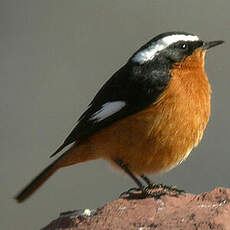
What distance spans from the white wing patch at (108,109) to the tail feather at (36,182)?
60 cm

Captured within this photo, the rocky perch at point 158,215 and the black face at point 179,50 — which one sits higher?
the black face at point 179,50

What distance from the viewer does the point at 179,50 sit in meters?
8.66

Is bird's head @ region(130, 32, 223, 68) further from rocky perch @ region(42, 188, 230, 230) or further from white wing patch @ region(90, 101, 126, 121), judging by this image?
rocky perch @ region(42, 188, 230, 230)

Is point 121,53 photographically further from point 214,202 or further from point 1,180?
point 214,202

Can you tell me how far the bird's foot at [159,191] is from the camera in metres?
7.79

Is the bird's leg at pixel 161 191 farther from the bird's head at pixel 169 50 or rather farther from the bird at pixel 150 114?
the bird's head at pixel 169 50

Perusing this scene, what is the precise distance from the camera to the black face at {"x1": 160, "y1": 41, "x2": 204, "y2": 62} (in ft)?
28.2

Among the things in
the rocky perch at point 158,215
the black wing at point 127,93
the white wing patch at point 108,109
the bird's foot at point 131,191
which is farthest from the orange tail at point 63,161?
the rocky perch at point 158,215

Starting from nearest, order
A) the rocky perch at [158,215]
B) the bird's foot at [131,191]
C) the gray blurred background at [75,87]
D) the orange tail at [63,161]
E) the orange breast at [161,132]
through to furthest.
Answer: the rocky perch at [158,215], the bird's foot at [131,191], the orange breast at [161,132], the orange tail at [63,161], the gray blurred background at [75,87]

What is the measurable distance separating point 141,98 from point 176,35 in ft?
2.44

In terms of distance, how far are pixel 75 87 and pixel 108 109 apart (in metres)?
4.50

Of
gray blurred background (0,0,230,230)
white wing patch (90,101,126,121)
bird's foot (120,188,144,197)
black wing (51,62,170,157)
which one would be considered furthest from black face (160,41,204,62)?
gray blurred background (0,0,230,230)

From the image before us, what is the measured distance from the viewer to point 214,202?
289 inches

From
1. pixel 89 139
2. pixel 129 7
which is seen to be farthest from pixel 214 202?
pixel 129 7
